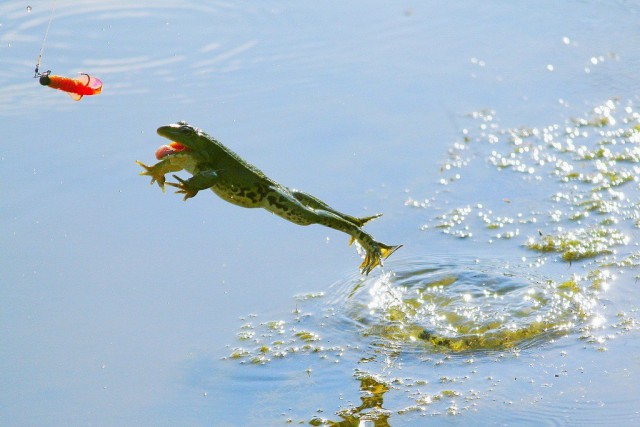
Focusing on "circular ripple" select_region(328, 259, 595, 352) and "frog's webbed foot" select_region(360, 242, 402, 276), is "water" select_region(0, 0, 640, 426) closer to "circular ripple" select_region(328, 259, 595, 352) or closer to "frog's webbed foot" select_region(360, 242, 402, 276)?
"circular ripple" select_region(328, 259, 595, 352)

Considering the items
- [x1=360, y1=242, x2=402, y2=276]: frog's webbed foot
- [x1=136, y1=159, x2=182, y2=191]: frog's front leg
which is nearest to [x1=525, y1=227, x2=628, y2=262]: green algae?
[x1=360, y1=242, x2=402, y2=276]: frog's webbed foot

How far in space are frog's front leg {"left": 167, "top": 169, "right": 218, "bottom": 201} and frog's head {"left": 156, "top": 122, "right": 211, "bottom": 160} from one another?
14cm

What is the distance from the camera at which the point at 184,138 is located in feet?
18.6

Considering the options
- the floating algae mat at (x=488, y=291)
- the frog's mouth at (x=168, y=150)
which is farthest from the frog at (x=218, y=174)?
the floating algae mat at (x=488, y=291)

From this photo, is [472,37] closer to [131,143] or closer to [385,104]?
[385,104]

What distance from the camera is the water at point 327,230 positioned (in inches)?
242

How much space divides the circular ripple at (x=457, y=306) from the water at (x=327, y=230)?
0.7 inches

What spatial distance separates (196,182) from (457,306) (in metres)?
2.16

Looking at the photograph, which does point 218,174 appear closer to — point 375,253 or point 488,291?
point 375,253

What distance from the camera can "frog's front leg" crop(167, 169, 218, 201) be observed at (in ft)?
17.9

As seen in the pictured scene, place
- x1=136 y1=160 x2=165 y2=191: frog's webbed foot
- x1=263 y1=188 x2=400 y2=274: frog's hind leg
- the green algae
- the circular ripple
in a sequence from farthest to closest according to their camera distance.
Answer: the green algae → the circular ripple → x1=263 y1=188 x2=400 y2=274: frog's hind leg → x1=136 y1=160 x2=165 y2=191: frog's webbed foot

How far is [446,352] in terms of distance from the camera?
21.3 ft

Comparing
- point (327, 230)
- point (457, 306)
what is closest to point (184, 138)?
point (457, 306)

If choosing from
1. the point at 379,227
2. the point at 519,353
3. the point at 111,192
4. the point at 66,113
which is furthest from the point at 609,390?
the point at 66,113
